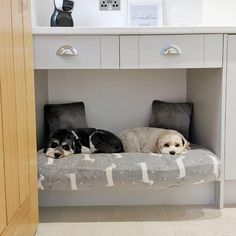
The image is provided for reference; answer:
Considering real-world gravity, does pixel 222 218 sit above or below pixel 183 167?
below

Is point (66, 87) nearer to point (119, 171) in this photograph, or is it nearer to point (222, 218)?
point (119, 171)

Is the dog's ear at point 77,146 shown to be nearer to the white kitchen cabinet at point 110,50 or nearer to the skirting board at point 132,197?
the skirting board at point 132,197

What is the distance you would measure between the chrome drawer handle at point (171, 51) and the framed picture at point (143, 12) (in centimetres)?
59

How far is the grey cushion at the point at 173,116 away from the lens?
2121mm

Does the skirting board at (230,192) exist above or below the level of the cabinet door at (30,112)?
below

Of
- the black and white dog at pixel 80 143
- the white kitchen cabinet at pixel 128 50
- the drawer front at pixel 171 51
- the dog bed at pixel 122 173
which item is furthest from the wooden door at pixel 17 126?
the drawer front at pixel 171 51

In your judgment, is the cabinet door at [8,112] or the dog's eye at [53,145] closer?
the cabinet door at [8,112]

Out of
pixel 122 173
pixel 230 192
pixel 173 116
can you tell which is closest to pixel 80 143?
pixel 122 173

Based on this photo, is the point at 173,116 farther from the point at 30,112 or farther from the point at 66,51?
the point at 30,112

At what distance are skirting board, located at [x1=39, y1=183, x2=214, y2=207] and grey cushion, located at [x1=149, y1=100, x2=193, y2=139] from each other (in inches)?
16.0

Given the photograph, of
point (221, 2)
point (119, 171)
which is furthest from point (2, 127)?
point (221, 2)

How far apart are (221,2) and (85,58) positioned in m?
1.11

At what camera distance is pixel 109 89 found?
7.46ft

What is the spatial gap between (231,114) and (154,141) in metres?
0.46
